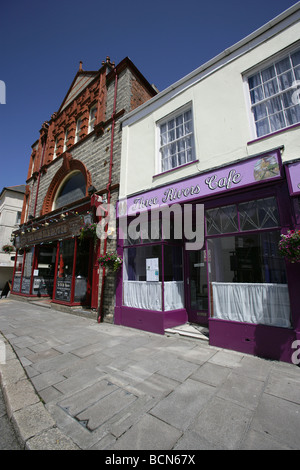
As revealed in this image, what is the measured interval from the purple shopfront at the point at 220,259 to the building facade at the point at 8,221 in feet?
65.1

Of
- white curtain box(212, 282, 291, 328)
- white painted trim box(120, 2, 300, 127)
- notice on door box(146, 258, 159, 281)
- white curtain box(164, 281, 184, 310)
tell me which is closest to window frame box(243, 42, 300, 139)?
white painted trim box(120, 2, 300, 127)

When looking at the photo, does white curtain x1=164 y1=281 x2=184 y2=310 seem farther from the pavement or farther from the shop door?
the pavement

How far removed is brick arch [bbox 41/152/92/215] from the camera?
1013cm

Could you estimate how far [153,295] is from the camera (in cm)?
634

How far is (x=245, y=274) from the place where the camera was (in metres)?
4.89

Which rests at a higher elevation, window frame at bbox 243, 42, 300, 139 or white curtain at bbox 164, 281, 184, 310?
window frame at bbox 243, 42, 300, 139

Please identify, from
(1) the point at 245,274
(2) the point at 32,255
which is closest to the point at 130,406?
(1) the point at 245,274

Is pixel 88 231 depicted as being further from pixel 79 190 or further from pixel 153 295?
pixel 153 295

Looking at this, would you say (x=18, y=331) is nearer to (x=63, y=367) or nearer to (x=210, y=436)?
(x=63, y=367)

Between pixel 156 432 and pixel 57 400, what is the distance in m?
1.45

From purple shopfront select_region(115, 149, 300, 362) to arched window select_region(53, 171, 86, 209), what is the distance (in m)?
4.06

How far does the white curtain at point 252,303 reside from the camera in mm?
4160

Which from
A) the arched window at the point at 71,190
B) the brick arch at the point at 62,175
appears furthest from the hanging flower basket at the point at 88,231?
the arched window at the point at 71,190

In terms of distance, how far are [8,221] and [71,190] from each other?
1549 cm
